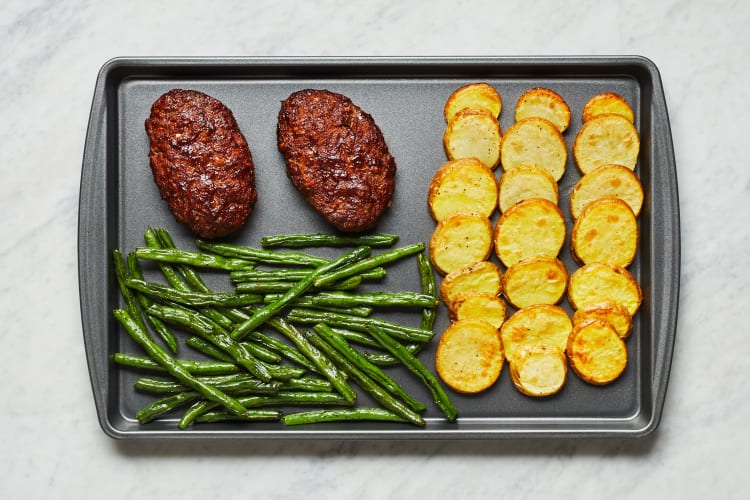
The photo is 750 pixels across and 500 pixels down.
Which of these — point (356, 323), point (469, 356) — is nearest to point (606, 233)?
point (469, 356)

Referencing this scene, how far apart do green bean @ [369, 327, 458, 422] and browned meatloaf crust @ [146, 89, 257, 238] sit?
909mm

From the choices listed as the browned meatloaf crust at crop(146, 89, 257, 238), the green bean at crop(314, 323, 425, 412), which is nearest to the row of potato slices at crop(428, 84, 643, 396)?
the green bean at crop(314, 323, 425, 412)

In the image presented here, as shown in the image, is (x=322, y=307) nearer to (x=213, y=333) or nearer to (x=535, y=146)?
(x=213, y=333)

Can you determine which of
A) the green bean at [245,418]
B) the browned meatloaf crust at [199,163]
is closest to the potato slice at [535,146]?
the browned meatloaf crust at [199,163]

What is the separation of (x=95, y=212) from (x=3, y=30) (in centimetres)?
120

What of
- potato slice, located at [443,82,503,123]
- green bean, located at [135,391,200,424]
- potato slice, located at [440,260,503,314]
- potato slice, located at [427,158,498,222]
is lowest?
green bean, located at [135,391,200,424]

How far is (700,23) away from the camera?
3947 mm

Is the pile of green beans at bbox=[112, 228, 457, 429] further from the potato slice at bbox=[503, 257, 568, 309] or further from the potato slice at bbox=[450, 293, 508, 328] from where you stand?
the potato slice at bbox=[503, 257, 568, 309]

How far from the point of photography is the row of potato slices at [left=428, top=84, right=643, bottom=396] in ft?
12.0

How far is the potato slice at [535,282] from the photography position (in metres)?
3.66

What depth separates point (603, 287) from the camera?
3.69m

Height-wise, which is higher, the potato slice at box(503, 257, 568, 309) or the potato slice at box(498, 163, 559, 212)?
the potato slice at box(498, 163, 559, 212)

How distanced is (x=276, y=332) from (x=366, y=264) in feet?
1.94

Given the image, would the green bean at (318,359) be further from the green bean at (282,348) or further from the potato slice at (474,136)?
the potato slice at (474,136)
